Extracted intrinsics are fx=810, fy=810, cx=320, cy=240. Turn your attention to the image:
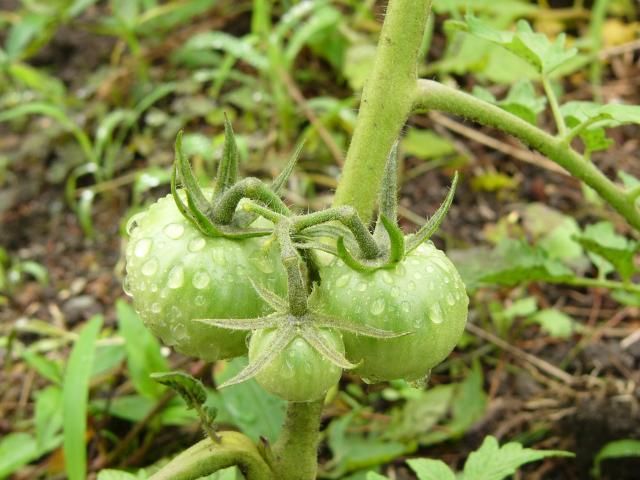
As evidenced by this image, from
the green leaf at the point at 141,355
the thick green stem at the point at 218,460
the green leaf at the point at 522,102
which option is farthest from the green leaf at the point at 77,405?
the green leaf at the point at 522,102

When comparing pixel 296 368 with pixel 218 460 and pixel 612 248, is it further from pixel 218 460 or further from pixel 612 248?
pixel 612 248

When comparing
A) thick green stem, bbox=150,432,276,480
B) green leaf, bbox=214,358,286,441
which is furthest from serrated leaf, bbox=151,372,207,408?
green leaf, bbox=214,358,286,441

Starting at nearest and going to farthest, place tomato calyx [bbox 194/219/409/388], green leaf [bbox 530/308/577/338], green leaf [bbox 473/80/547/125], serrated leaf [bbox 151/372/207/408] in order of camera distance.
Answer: tomato calyx [bbox 194/219/409/388], serrated leaf [bbox 151/372/207/408], green leaf [bbox 473/80/547/125], green leaf [bbox 530/308/577/338]

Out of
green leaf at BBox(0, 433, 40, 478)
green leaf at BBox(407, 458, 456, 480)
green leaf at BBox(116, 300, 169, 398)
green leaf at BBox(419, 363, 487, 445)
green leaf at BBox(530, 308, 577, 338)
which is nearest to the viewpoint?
green leaf at BBox(407, 458, 456, 480)

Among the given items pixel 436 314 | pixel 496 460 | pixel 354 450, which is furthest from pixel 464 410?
pixel 436 314

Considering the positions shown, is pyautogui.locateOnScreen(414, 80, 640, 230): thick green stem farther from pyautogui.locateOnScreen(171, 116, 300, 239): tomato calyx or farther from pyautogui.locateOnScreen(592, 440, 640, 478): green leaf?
pyautogui.locateOnScreen(592, 440, 640, 478): green leaf

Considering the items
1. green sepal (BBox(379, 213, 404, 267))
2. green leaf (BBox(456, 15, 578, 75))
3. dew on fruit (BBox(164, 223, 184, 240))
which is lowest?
dew on fruit (BBox(164, 223, 184, 240))

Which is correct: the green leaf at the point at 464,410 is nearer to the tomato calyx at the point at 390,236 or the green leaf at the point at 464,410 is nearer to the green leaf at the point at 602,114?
the green leaf at the point at 602,114

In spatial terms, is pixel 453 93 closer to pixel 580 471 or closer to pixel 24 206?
pixel 580 471
